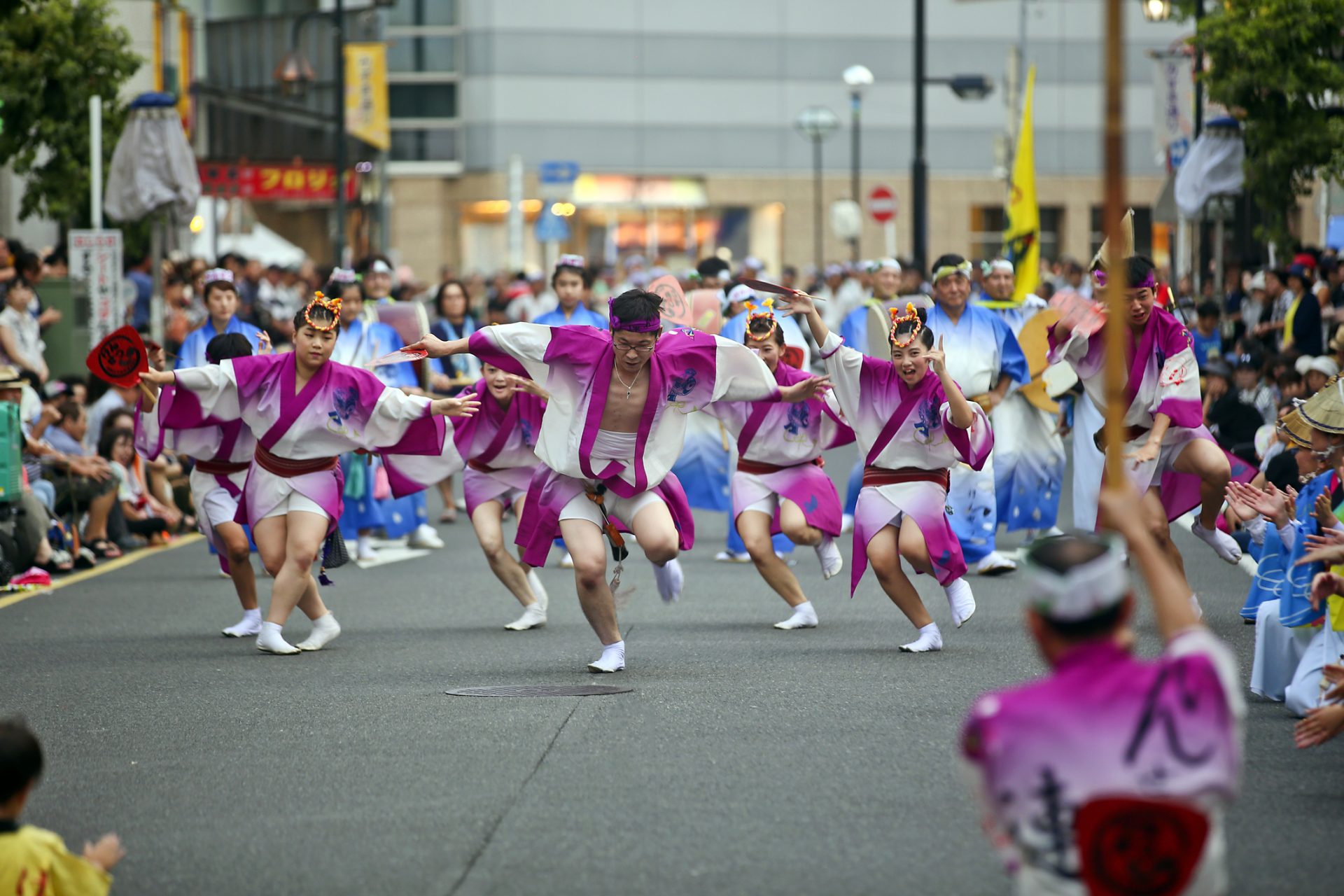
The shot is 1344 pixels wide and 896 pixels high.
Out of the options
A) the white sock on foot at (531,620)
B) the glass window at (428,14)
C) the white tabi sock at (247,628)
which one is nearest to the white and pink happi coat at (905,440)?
the white sock on foot at (531,620)

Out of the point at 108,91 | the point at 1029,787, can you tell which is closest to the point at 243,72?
the point at 108,91

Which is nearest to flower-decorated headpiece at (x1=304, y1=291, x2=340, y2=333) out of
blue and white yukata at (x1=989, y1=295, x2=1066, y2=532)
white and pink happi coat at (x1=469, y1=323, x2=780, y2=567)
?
white and pink happi coat at (x1=469, y1=323, x2=780, y2=567)

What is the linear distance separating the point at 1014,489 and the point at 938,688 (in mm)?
5013

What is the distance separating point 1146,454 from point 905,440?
1101 mm

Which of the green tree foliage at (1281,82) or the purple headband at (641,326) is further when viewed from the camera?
the green tree foliage at (1281,82)

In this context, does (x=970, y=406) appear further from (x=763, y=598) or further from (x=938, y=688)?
(x=763, y=598)

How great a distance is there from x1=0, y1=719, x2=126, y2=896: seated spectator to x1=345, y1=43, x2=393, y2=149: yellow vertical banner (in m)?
24.7

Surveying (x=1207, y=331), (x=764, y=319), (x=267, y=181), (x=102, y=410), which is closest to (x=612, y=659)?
(x=764, y=319)

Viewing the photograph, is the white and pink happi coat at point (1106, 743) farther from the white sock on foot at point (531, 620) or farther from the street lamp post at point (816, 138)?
the street lamp post at point (816, 138)

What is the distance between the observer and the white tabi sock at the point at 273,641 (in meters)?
8.79

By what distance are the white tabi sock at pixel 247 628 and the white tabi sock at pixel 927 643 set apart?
3.40 metres

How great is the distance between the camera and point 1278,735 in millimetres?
6680

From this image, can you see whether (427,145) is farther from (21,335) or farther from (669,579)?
(669,579)

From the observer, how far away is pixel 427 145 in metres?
47.1
